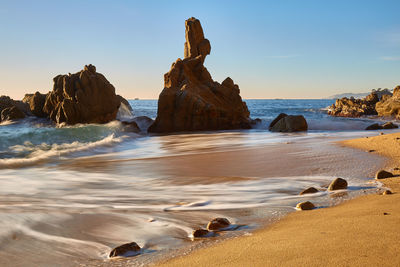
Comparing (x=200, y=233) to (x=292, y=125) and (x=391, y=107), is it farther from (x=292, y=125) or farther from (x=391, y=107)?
(x=391, y=107)

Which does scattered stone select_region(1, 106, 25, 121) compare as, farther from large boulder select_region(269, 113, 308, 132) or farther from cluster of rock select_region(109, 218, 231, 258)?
cluster of rock select_region(109, 218, 231, 258)

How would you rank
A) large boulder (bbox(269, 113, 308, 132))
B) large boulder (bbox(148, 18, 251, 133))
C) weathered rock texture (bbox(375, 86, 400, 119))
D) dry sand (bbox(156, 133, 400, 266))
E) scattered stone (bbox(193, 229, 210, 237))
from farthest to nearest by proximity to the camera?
weathered rock texture (bbox(375, 86, 400, 119)) < large boulder (bbox(148, 18, 251, 133)) < large boulder (bbox(269, 113, 308, 132)) < scattered stone (bbox(193, 229, 210, 237)) < dry sand (bbox(156, 133, 400, 266))

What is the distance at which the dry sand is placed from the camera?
1.79 metres

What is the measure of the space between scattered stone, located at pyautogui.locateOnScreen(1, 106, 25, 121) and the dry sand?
27.7 meters

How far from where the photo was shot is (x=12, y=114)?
2603 cm

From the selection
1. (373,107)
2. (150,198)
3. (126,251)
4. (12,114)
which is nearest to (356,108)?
(373,107)

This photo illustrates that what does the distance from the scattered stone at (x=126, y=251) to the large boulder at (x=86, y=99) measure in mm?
20786

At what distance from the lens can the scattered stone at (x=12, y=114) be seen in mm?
25969

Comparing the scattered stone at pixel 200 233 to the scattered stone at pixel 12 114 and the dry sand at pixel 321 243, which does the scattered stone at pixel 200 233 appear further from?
the scattered stone at pixel 12 114

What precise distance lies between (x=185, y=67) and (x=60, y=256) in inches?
746

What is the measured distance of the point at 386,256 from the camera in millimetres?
1740

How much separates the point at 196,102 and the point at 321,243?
54.1ft

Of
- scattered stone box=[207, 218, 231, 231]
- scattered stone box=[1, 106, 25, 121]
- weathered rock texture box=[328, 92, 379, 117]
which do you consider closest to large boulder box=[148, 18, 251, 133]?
scattered stone box=[1, 106, 25, 121]

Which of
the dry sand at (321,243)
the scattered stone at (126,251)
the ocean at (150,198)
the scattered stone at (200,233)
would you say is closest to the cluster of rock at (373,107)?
the ocean at (150,198)
